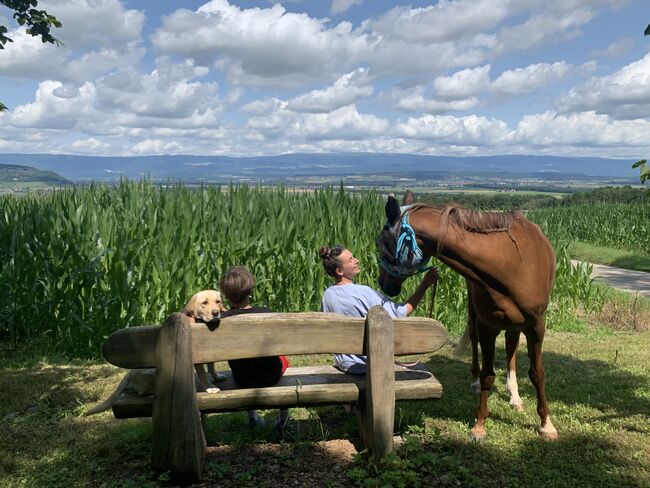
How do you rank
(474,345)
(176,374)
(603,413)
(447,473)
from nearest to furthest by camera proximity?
1. (176,374)
2. (447,473)
3. (603,413)
4. (474,345)

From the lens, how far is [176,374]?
10.0 ft

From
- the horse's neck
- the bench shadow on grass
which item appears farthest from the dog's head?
the horse's neck

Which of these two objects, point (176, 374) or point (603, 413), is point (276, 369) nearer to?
point (176, 374)

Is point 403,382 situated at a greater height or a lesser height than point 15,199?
lesser

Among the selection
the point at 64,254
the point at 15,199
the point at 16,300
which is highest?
the point at 15,199

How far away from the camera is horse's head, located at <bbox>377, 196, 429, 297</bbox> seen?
3.49 m

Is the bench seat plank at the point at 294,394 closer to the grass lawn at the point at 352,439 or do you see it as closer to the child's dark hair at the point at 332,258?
the grass lawn at the point at 352,439

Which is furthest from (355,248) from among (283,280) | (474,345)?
(474,345)

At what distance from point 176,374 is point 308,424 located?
67.2 inches

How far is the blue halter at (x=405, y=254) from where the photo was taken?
11.5 ft

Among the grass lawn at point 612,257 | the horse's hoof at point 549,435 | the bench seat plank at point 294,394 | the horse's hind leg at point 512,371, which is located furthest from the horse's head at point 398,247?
the grass lawn at point 612,257

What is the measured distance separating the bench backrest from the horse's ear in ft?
2.47

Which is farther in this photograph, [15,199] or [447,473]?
[15,199]

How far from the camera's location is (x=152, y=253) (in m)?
6.88
